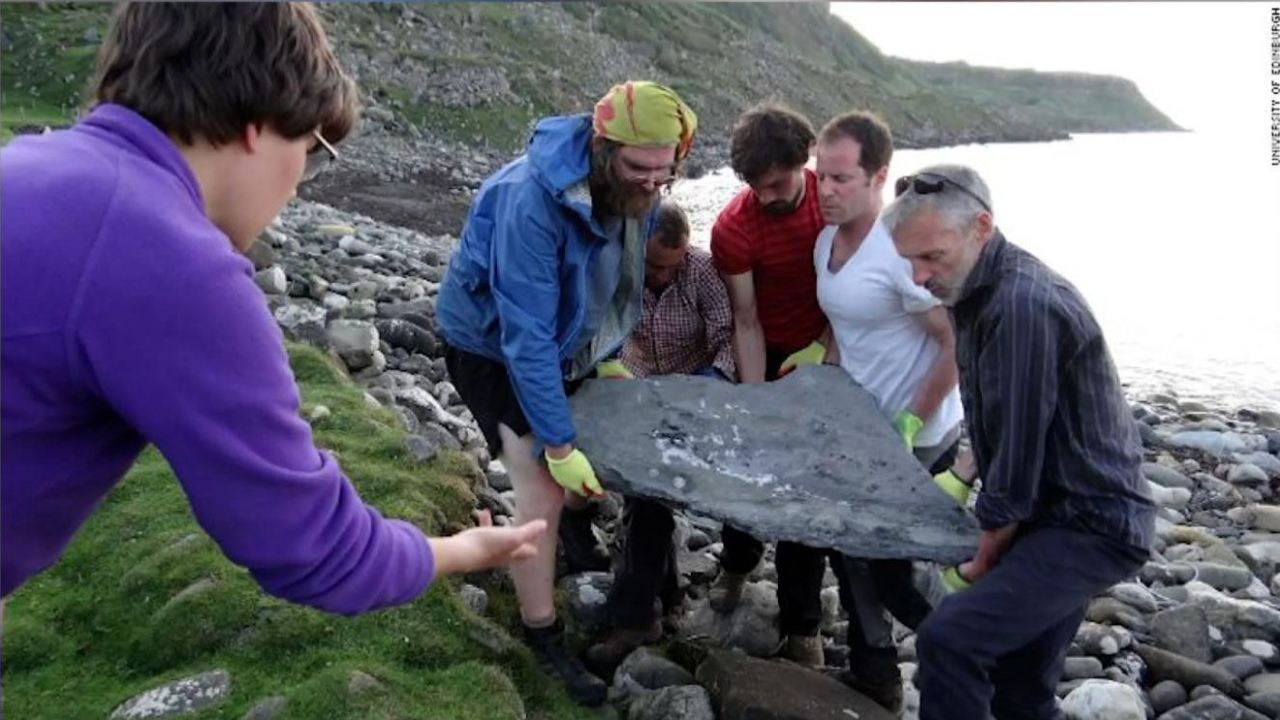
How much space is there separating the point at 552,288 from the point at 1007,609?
84.7 inches

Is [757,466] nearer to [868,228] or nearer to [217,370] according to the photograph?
[868,228]

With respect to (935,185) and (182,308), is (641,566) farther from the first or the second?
(182,308)

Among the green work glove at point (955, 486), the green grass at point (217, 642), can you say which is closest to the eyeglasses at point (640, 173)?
the green work glove at point (955, 486)

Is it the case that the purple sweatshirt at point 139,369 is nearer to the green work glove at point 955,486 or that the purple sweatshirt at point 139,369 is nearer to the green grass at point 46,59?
the green work glove at point 955,486

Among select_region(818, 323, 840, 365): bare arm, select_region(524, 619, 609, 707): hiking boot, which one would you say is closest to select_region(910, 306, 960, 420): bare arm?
select_region(818, 323, 840, 365): bare arm

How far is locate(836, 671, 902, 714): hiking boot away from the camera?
4930 millimetres

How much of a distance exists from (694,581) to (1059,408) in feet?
10.0

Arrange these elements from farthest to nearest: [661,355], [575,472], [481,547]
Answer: [661,355], [575,472], [481,547]

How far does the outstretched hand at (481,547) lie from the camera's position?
2561 millimetres

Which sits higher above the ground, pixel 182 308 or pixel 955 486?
pixel 182 308

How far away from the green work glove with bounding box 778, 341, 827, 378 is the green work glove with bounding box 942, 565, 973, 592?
1.39 metres

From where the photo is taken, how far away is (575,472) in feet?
15.3

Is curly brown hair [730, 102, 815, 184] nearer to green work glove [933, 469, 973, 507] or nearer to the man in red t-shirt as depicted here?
the man in red t-shirt

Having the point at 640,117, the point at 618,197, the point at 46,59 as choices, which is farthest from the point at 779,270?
the point at 46,59
